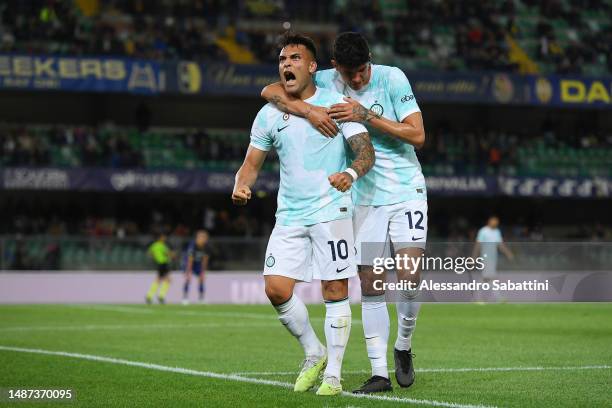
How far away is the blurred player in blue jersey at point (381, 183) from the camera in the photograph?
26.7 feet

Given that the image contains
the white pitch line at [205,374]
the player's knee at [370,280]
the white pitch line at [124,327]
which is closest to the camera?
the white pitch line at [205,374]

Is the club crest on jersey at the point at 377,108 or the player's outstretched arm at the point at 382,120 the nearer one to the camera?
→ the player's outstretched arm at the point at 382,120

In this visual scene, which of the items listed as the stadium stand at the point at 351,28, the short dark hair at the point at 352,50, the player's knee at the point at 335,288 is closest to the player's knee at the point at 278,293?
the player's knee at the point at 335,288

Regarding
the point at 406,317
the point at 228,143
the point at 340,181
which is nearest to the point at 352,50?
the point at 340,181

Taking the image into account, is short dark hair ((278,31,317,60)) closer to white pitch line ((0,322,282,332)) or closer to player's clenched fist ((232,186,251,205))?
player's clenched fist ((232,186,251,205))

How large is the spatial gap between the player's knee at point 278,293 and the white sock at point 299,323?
0.07 meters

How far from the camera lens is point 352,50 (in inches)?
317

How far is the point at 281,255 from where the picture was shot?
8.05 m

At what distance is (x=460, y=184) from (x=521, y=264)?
1026 centimetres

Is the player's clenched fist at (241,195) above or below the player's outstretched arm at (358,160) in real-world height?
below

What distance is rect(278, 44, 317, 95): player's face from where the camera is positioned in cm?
803

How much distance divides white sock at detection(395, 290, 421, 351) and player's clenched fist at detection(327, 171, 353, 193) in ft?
4.75

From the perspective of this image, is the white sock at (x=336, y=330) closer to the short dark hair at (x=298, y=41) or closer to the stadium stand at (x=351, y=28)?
the short dark hair at (x=298, y=41)

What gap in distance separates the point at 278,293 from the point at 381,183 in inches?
46.5
